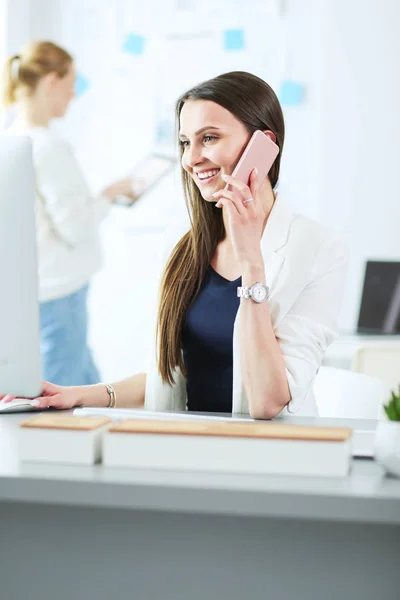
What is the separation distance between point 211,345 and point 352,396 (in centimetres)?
32

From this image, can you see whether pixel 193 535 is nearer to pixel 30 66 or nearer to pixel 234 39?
pixel 30 66

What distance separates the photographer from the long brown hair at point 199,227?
73.8 inches

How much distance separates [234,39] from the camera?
4391 mm

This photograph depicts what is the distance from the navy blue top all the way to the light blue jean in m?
1.66

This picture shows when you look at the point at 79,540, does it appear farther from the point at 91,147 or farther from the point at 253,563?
the point at 91,147

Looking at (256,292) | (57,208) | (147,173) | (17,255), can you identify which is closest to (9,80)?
(57,208)

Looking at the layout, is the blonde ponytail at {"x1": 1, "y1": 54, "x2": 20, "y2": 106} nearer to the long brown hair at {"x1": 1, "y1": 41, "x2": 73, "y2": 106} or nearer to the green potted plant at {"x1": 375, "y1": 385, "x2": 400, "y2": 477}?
the long brown hair at {"x1": 1, "y1": 41, "x2": 73, "y2": 106}

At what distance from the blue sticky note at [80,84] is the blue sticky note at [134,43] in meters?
0.27

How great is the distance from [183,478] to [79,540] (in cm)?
16

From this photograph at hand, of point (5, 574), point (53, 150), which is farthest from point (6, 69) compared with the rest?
point (5, 574)

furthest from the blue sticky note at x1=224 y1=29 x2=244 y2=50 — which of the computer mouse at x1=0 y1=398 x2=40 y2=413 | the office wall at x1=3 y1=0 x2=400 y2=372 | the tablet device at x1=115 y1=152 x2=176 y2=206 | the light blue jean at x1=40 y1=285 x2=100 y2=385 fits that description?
the computer mouse at x1=0 y1=398 x2=40 y2=413

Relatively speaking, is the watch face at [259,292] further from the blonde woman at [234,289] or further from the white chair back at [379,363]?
the white chair back at [379,363]

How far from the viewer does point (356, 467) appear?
3.64ft

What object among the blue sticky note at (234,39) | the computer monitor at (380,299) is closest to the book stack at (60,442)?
the computer monitor at (380,299)
